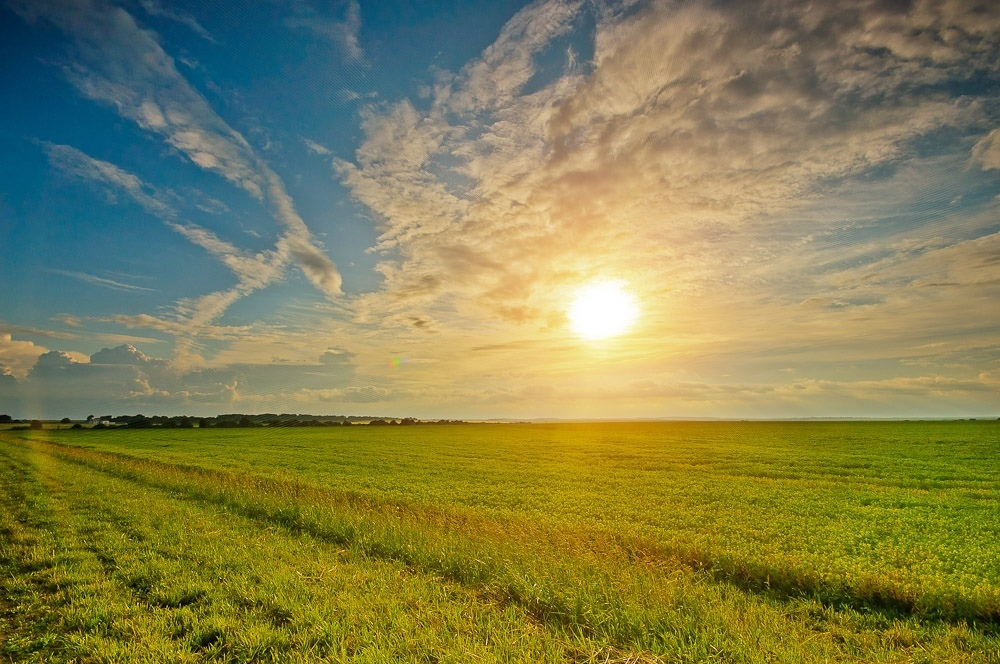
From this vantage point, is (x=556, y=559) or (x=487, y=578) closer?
(x=487, y=578)

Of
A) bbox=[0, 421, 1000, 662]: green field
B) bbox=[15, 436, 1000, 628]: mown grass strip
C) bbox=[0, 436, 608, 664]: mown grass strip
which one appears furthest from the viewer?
bbox=[15, 436, 1000, 628]: mown grass strip

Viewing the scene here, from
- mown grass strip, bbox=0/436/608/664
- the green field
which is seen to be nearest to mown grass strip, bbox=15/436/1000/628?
the green field

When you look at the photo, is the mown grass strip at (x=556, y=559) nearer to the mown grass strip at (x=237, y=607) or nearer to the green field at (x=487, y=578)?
the green field at (x=487, y=578)

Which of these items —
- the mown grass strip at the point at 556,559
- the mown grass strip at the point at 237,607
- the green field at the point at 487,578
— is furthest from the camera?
the mown grass strip at the point at 556,559

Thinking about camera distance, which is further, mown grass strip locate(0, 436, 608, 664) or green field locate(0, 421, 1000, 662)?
green field locate(0, 421, 1000, 662)

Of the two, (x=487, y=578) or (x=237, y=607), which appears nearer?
(x=237, y=607)

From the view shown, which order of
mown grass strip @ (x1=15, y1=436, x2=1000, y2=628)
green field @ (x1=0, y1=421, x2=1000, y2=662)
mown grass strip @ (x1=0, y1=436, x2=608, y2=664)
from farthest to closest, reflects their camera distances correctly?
mown grass strip @ (x1=15, y1=436, x2=1000, y2=628) → green field @ (x1=0, y1=421, x2=1000, y2=662) → mown grass strip @ (x1=0, y1=436, x2=608, y2=664)

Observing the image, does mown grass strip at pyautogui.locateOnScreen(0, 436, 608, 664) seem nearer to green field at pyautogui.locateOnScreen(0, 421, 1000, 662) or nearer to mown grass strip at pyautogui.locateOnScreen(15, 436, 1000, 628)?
green field at pyautogui.locateOnScreen(0, 421, 1000, 662)

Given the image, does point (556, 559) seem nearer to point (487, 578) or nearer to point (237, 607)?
point (487, 578)

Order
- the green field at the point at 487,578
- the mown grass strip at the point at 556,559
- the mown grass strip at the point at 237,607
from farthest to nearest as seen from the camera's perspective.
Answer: the mown grass strip at the point at 556,559, the green field at the point at 487,578, the mown grass strip at the point at 237,607

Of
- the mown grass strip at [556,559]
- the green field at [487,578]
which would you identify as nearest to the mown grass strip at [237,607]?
the green field at [487,578]

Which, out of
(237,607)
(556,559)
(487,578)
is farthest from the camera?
(556,559)

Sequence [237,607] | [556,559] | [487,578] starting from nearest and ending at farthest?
[237,607]
[487,578]
[556,559]

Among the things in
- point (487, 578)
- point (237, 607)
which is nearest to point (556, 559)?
point (487, 578)
